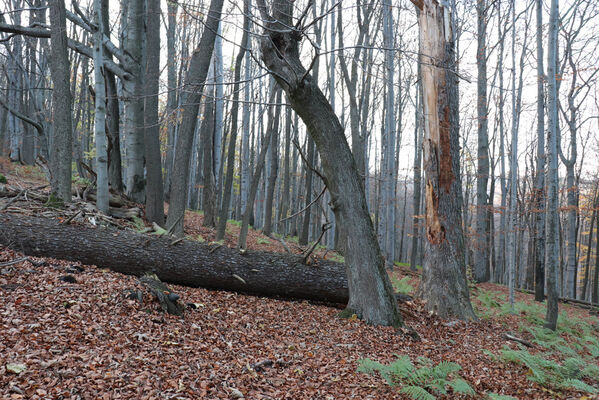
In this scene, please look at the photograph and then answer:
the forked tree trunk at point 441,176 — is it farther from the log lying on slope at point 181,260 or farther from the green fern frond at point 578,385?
the green fern frond at point 578,385

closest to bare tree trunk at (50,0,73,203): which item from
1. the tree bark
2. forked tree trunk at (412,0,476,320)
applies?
the tree bark

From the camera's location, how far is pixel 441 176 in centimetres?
694

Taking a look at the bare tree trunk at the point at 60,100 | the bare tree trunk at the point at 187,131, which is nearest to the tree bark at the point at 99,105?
the bare tree trunk at the point at 60,100

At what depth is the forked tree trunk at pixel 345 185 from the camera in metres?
5.55

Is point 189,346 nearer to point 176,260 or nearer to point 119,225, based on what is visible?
point 176,260

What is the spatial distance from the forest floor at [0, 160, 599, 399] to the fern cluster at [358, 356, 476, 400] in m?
0.07

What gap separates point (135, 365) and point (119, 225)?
15.6 ft

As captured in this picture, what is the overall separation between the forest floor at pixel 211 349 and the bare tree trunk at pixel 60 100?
2.35m

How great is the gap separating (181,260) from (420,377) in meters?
3.99

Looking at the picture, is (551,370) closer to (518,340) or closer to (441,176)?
(518,340)

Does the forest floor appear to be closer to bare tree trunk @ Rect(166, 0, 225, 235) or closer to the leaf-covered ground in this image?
the leaf-covered ground

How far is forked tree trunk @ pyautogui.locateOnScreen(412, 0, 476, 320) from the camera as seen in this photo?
22.4ft

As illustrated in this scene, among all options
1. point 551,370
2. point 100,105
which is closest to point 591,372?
point 551,370

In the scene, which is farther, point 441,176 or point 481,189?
point 481,189
